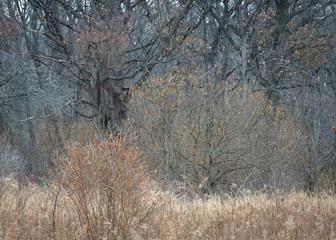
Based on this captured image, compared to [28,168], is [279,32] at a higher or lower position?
higher

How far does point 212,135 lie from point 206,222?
16.9ft

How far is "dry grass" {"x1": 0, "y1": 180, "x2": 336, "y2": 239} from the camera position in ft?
17.3

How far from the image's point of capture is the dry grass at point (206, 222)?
5273mm

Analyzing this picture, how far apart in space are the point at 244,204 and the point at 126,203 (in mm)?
2709

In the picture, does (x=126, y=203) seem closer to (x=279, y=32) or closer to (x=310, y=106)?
(x=310, y=106)

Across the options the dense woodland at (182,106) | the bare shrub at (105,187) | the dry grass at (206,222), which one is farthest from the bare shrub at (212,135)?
the bare shrub at (105,187)

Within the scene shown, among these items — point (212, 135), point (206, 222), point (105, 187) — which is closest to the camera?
point (105, 187)

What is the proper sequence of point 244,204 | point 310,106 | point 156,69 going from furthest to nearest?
point 156,69
point 310,106
point 244,204

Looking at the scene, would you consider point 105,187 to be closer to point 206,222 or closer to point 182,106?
point 206,222

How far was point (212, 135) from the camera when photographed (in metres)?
11.0

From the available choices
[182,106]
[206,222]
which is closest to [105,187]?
[206,222]

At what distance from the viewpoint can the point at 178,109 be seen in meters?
11.1

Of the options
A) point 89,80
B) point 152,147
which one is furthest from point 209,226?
point 89,80

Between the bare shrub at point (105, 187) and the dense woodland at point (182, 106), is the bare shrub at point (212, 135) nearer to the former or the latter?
the dense woodland at point (182, 106)
